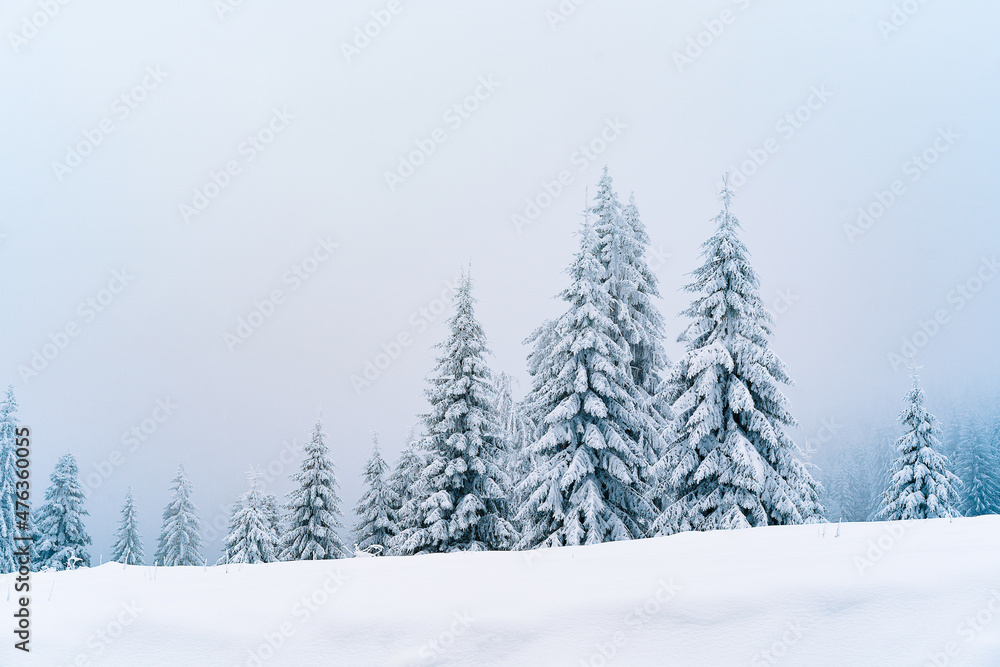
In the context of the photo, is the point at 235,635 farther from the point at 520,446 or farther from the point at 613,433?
the point at 520,446

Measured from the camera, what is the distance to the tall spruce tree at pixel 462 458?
63.5 ft

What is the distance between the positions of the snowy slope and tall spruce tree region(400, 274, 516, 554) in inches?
505

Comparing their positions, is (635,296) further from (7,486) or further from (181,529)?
(181,529)

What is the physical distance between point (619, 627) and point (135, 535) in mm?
42498

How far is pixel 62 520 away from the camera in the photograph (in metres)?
30.4

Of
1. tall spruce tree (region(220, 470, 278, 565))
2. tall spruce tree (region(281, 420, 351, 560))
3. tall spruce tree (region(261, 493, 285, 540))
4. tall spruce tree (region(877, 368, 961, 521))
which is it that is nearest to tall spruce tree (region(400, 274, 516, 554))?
tall spruce tree (region(281, 420, 351, 560))

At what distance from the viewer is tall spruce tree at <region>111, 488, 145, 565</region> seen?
117ft

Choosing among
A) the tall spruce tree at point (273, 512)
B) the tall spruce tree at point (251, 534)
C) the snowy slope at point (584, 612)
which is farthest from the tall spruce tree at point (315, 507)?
the snowy slope at point (584, 612)

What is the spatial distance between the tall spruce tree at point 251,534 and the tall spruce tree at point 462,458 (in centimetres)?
1061

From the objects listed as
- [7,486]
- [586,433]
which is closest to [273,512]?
[7,486]

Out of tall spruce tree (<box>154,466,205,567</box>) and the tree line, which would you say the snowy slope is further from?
tall spruce tree (<box>154,466,205,567</box>)

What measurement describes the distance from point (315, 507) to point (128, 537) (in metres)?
20.0

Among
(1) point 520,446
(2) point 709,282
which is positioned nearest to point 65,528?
(1) point 520,446

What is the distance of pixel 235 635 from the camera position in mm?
5445
